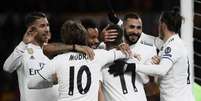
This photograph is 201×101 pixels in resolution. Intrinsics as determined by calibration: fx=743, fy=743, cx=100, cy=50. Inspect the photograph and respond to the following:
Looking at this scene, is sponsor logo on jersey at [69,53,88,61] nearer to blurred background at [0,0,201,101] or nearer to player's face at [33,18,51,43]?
player's face at [33,18,51,43]

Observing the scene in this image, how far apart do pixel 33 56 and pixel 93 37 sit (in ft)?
1.92

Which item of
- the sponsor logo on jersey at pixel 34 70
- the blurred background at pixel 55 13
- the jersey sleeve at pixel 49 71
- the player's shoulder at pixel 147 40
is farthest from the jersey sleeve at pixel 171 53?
the blurred background at pixel 55 13

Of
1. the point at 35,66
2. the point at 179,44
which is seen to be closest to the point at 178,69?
the point at 179,44

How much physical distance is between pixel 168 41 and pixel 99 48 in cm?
60

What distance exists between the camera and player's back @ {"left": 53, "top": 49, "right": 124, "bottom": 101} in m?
5.80

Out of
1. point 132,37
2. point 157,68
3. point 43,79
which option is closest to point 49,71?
point 43,79

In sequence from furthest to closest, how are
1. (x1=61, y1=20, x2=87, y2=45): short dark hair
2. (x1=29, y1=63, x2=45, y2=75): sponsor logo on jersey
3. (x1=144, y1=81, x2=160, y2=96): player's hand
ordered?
(x1=144, y1=81, x2=160, y2=96): player's hand, (x1=29, y1=63, x2=45, y2=75): sponsor logo on jersey, (x1=61, y1=20, x2=87, y2=45): short dark hair

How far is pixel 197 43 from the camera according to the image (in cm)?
877

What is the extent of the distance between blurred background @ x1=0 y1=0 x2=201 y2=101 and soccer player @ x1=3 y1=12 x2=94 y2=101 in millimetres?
3424

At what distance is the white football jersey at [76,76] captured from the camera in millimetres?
5797

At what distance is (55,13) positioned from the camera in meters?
10.8

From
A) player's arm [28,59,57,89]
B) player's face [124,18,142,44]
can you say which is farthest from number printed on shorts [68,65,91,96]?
player's face [124,18,142,44]

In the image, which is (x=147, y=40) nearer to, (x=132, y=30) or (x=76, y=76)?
(x=132, y=30)

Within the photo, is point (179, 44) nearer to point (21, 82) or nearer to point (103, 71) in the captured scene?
point (103, 71)
